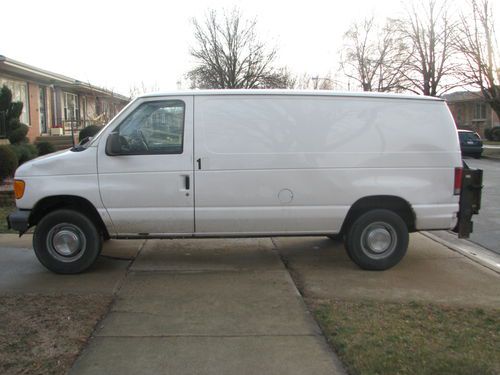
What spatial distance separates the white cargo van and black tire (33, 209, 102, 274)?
11mm

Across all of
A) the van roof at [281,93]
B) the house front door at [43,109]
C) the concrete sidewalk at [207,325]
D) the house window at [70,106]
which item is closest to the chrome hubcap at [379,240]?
the concrete sidewalk at [207,325]

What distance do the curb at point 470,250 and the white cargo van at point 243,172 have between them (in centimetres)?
99

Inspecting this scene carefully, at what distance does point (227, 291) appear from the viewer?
5.33 meters

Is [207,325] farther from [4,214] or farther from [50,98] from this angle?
[50,98]

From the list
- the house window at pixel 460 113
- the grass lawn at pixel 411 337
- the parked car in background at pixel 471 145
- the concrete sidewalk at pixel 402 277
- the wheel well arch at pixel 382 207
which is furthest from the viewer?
the house window at pixel 460 113

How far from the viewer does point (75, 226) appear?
5879 millimetres

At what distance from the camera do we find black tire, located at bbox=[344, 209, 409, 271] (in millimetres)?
6090

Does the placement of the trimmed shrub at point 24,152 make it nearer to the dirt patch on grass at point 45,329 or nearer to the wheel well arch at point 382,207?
the dirt patch on grass at point 45,329

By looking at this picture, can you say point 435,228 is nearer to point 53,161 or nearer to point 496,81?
point 53,161

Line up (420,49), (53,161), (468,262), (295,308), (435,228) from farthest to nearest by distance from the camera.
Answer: (420,49) < (468,262) < (435,228) < (53,161) < (295,308)

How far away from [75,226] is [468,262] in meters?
4.82

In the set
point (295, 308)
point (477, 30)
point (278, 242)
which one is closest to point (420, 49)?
point (477, 30)

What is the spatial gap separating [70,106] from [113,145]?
997 inches

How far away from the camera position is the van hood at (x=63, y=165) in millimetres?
5719
